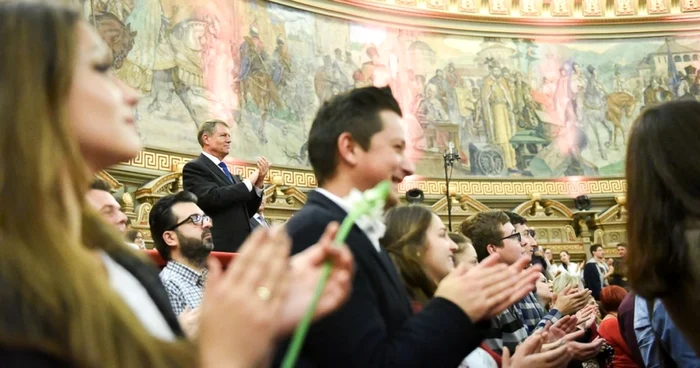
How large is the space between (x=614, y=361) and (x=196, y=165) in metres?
3.50

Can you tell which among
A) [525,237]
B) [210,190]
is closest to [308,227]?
[210,190]

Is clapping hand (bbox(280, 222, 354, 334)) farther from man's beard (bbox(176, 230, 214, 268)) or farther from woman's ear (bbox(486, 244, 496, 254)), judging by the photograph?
woman's ear (bbox(486, 244, 496, 254))

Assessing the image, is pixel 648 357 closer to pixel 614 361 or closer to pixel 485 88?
pixel 614 361

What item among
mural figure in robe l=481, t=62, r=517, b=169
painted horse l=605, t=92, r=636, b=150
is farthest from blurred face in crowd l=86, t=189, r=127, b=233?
painted horse l=605, t=92, r=636, b=150

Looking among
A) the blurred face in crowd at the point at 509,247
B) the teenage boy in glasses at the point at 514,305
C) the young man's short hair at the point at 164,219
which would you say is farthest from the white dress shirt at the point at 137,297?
the blurred face in crowd at the point at 509,247

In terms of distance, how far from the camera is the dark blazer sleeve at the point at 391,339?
175 cm

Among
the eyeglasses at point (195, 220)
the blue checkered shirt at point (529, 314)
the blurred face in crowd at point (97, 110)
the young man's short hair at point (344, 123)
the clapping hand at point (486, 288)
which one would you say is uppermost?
the blurred face in crowd at point (97, 110)

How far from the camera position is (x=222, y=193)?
5.32m

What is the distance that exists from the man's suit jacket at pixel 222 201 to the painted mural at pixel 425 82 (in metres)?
8.06

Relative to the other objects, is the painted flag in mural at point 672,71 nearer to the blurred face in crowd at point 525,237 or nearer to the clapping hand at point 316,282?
the blurred face in crowd at point 525,237

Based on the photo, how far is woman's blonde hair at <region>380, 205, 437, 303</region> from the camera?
2.95 metres

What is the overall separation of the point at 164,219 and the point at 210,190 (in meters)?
0.97

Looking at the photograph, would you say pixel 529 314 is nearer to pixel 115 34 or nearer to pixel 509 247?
pixel 509 247

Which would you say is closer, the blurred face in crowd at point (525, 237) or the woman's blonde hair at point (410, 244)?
the woman's blonde hair at point (410, 244)
